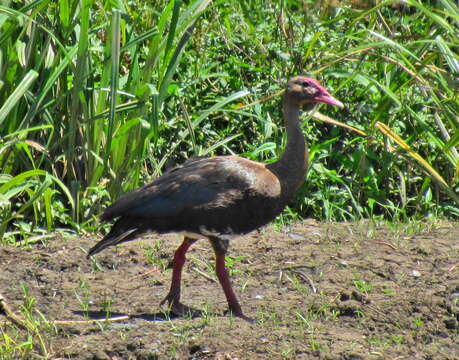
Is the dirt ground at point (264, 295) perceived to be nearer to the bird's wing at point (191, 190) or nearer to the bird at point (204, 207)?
the bird at point (204, 207)

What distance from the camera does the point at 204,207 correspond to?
4809 millimetres

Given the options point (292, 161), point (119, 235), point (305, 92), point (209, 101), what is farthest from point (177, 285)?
point (209, 101)

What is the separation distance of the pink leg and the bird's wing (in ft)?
0.99

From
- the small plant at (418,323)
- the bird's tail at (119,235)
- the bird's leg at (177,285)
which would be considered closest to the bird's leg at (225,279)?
Result: the bird's leg at (177,285)

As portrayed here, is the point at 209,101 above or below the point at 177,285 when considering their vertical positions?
above

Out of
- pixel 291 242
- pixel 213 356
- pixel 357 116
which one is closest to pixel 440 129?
pixel 357 116

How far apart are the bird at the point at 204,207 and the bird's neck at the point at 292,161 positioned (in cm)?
1

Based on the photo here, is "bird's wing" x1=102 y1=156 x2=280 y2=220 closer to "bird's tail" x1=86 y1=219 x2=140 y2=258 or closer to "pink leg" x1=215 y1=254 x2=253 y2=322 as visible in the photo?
"bird's tail" x1=86 y1=219 x2=140 y2=258

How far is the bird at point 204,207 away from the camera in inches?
187

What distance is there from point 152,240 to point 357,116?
209cm

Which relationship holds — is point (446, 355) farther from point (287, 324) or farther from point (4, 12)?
point (4, 12)

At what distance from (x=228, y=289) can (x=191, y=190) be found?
557 mm

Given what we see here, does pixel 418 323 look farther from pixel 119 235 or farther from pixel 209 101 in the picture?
pixel 209 101

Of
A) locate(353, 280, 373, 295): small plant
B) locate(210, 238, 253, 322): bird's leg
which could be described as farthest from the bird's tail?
locate(353, 280, 373, 295): small plant
